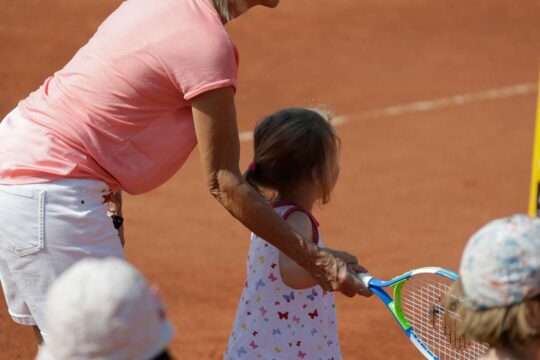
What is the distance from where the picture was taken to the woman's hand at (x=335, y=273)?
13.2 feet

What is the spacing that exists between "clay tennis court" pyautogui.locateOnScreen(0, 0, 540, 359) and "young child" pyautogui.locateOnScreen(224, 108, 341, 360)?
788 millimetres

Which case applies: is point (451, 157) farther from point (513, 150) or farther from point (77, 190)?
point (77, 190)

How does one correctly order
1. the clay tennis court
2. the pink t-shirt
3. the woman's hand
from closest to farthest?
the pink t-shirt → the woman's hand → the clay tennis court

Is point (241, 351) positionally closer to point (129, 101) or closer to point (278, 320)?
point (278, 320)

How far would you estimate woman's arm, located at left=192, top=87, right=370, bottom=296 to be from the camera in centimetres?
383

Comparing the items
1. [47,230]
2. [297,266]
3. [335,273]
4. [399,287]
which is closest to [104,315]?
[47,230]

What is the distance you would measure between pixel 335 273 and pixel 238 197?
47 cm

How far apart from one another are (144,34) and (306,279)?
3.78 ft

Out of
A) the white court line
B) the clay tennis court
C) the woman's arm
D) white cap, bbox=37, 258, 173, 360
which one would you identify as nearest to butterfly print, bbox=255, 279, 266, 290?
the woman's arm

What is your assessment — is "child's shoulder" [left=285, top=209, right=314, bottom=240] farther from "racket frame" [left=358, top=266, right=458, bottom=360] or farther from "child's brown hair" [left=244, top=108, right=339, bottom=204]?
"racket frame" [left=358, top=266, right=458, bottom=360]

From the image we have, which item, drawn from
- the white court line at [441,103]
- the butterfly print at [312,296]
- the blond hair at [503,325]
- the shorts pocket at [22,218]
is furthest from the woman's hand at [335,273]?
the white court line at [441,103]

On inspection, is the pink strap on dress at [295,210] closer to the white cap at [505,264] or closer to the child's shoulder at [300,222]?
the child's shoulder at [300,222]

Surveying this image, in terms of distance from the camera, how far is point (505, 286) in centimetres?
302

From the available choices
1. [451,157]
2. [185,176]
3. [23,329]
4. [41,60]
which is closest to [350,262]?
[23,329]
